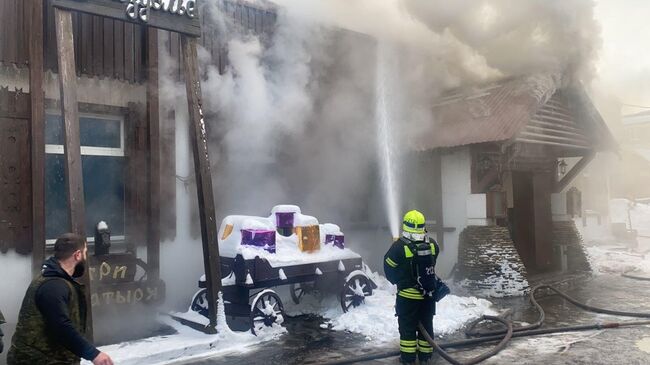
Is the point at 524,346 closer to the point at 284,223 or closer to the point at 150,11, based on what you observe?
the point at 284,223

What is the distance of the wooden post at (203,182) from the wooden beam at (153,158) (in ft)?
3.84

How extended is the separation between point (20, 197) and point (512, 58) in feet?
32.4

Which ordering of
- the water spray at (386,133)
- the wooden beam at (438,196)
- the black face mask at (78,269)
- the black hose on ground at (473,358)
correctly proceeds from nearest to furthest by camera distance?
the black face mask at (78,269) → the black hose on ground at (473,358) → the wooden beam at (438,196) → the water spray at (386,133)

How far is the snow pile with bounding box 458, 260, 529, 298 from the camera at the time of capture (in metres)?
9.52

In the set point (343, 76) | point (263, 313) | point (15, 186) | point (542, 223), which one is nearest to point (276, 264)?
point (263, 313)

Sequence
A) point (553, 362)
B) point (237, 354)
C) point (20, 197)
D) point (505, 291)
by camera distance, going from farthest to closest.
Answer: point (505, 291) → point (20, 197) → point (237, 354) → point (553, 362)

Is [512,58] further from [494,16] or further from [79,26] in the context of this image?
[79,26]

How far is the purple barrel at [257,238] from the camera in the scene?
A: 7.05 m

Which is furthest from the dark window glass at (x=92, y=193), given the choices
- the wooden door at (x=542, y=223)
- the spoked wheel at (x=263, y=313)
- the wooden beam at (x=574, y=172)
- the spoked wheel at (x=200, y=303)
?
the wooden beam at (x=574, y=172)

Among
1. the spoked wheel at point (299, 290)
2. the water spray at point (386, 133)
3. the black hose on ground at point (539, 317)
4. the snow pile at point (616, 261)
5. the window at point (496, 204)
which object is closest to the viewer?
the black hose on ground at point (539, 317)

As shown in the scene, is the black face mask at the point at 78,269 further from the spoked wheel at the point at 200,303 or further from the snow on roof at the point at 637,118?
the snow on roof at the point at 637,118

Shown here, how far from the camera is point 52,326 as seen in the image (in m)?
3.06

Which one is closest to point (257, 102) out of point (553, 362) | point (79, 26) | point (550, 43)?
point (79, 26)

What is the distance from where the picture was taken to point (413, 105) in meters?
11.8
